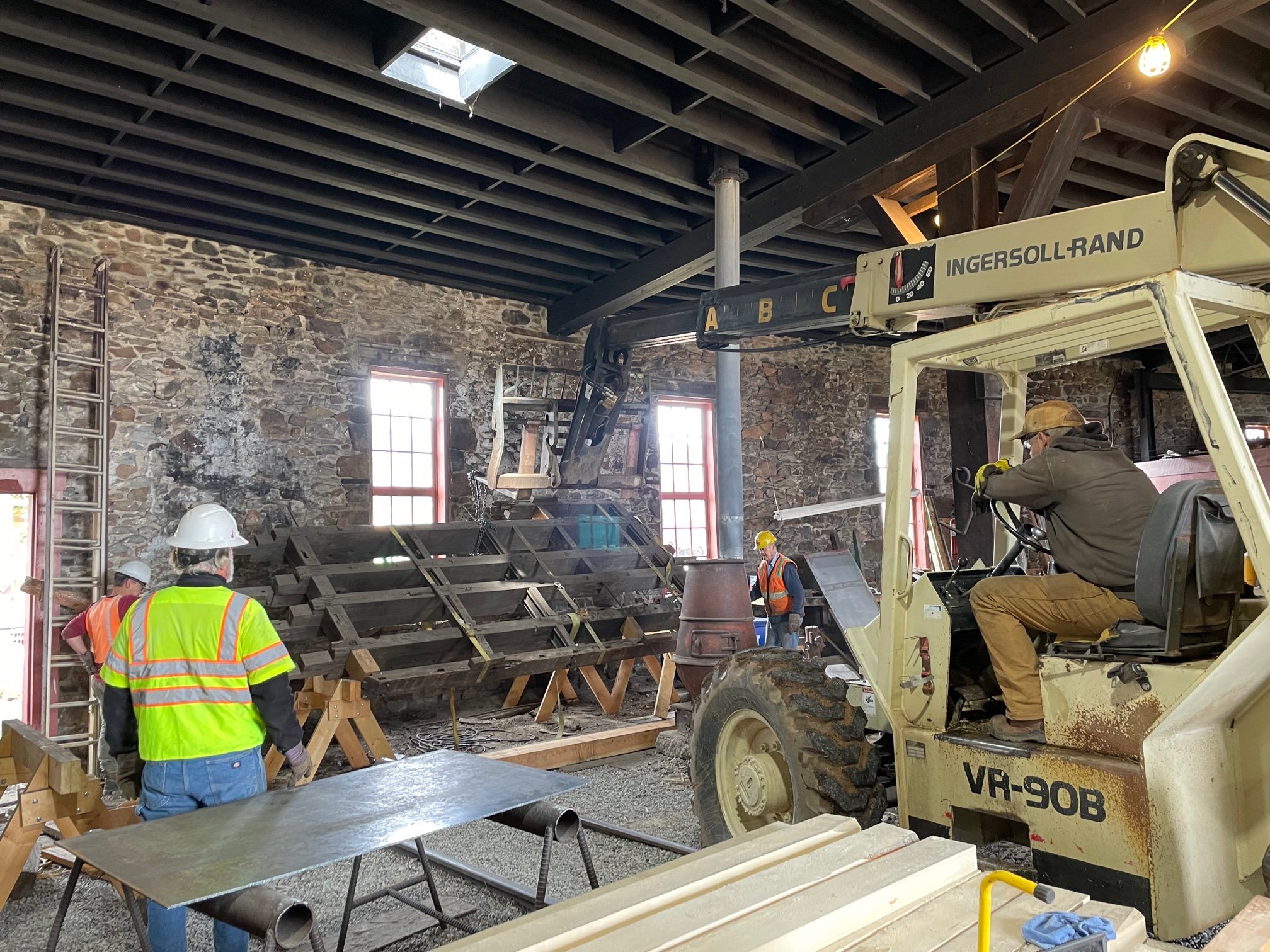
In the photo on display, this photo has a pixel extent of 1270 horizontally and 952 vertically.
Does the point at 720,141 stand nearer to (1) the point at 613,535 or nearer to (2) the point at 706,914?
(1) the point at 613,535

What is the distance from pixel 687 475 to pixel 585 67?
6.64m

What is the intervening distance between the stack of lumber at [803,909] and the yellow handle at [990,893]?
2cm

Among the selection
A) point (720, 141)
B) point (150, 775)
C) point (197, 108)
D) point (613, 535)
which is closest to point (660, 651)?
point (613, 535)

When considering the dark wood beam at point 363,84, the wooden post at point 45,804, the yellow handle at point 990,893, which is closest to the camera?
the yellow handle at point 990,893

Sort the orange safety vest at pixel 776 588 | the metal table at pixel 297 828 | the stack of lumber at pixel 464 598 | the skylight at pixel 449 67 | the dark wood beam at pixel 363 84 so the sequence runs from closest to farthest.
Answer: the metal table at pixel 297 828 → the dark wood beam at pixel 363 84 → the skylight at pixel 449 67 → the stack of lumber at pixel 464 598 → the orange safety vest at pixel 776 588

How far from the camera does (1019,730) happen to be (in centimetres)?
317

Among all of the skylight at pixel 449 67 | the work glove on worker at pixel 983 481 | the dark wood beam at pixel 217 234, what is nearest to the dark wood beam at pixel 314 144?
the skylight at pixel 449 67

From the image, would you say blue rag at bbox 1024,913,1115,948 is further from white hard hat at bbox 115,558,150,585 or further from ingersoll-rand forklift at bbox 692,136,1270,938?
white hard hat at bbox 115,558,150,585

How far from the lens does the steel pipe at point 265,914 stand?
2256mm

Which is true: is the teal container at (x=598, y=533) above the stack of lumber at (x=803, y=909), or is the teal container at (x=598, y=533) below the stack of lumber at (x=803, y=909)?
above

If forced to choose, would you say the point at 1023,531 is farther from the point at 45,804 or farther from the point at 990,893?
the point at 45,804

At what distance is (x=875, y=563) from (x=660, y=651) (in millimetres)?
6172

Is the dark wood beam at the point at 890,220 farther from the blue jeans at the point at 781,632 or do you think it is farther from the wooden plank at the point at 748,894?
the wooden plank at the point at 748,894

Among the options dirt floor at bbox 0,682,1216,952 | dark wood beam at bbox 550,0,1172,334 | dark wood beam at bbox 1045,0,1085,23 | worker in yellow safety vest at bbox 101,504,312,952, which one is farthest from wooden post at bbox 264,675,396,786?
dark wood beam at bbox 1045,0,1085,23
